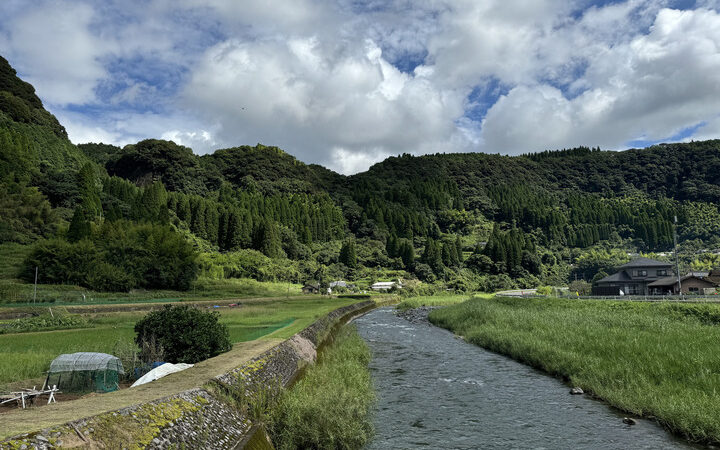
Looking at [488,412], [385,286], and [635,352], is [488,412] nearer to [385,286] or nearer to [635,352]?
[635,352]

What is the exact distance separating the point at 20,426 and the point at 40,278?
6135 cm

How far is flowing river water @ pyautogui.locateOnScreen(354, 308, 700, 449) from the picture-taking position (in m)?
12.5

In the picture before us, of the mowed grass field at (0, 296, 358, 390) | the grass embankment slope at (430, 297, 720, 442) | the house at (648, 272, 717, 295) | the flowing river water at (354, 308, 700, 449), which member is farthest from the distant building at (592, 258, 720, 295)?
the mowed grass field at (0, 296, 358, 390)

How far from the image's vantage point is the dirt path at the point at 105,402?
6.77 metres

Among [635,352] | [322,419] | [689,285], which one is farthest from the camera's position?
[689,285]

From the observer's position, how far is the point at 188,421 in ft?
29.6

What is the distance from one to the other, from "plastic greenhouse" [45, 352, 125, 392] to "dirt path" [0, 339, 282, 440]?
2605 mm

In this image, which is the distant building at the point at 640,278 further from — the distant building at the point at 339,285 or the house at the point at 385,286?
the distant building at the point at 339,285

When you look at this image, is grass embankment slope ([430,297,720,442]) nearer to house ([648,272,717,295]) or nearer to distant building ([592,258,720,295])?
house ([648,272,717,295])

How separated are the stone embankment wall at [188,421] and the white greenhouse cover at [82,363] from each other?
169 inches

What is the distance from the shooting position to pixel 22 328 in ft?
99.7

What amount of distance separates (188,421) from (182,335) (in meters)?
10.4

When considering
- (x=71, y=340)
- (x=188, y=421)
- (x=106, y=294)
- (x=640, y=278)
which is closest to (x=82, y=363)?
(x=188, y=421)

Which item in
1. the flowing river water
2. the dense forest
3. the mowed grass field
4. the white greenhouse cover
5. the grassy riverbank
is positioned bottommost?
the flowing river water
